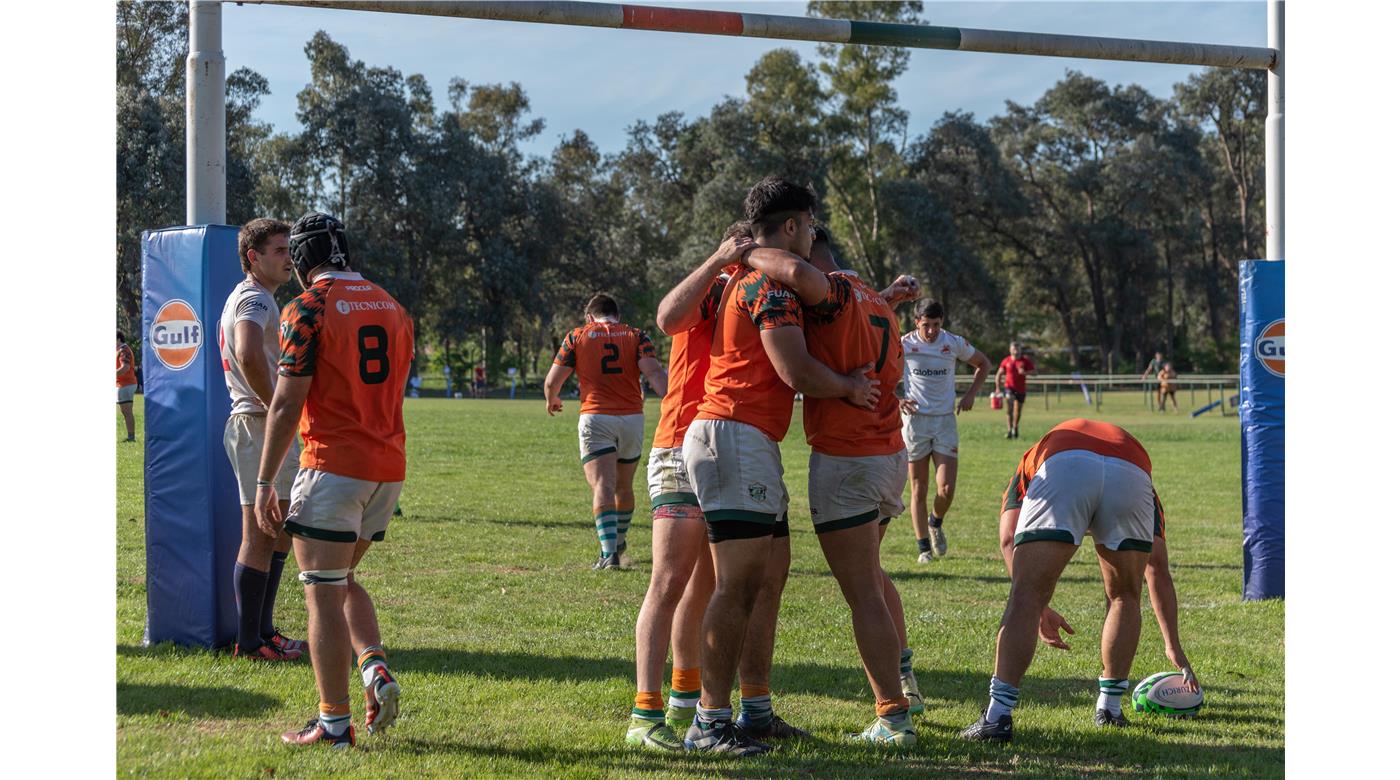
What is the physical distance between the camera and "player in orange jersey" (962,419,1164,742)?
5105 mm

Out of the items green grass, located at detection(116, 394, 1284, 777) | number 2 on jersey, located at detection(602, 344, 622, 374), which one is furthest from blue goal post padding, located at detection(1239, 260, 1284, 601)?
number 2 on jersey, located at detection(602, 344, 622, 374)

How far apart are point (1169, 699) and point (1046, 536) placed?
4.09ft

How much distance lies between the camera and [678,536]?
5.18 meters

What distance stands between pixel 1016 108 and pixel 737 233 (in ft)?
209

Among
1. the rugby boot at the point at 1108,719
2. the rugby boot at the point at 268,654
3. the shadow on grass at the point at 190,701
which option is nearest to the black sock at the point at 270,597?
the rugby boot at the point at 268,654

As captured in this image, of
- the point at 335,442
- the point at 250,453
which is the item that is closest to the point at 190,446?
the point at 250,453

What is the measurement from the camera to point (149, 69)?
4309 centimetres

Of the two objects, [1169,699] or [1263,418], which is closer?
[1169,699]

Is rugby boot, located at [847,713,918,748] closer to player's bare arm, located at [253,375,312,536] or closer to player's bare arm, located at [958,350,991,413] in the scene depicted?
player's bare arm, located at [253,375,312,536]

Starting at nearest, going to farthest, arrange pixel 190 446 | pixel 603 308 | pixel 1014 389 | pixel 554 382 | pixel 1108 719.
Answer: pixel 1108 719 → pixel 190 446 → pixel 554 382 → pixel 603 308 → pixel 1014 389

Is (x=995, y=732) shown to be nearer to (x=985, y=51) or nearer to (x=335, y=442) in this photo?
(x=335, y=442)

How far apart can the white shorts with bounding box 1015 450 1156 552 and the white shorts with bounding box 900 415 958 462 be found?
5344 mm

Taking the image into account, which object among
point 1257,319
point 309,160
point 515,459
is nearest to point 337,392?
point 1257,319

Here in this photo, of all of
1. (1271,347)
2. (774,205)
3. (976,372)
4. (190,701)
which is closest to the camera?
(774,205)
